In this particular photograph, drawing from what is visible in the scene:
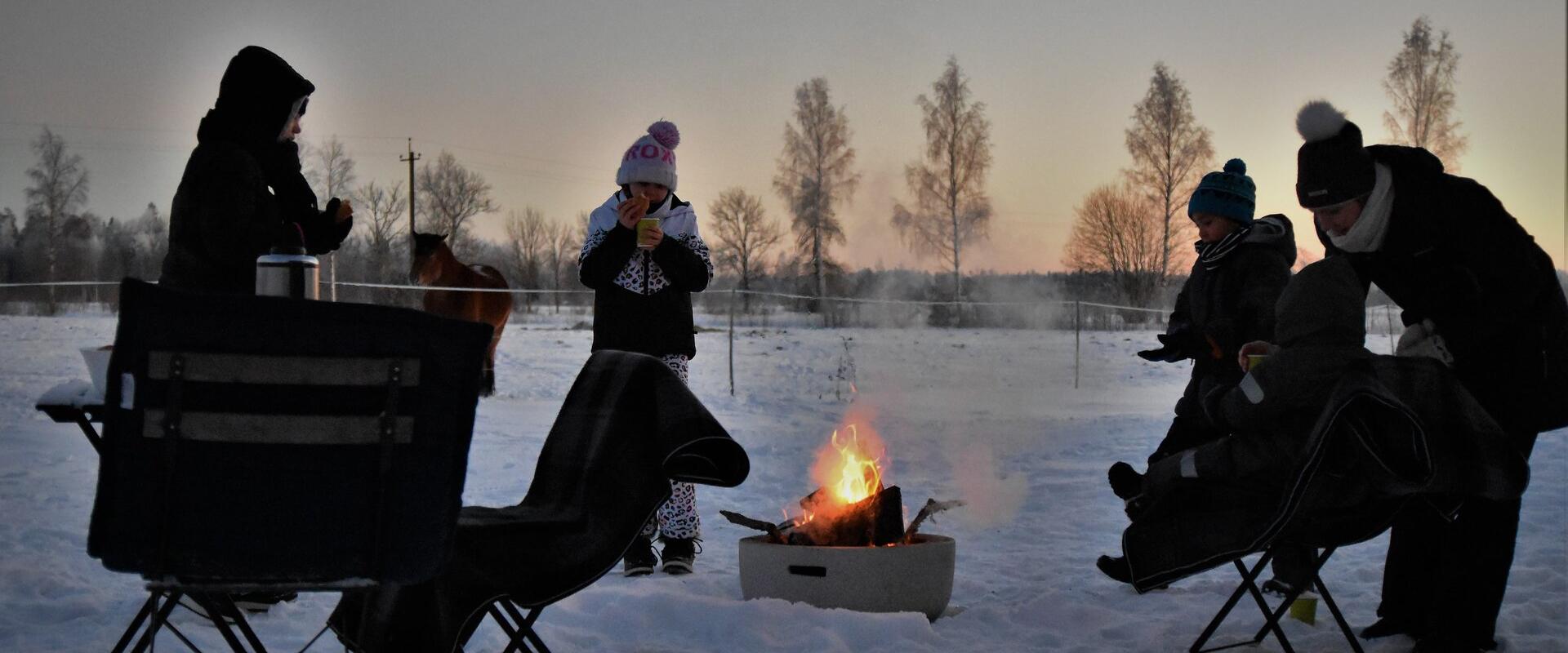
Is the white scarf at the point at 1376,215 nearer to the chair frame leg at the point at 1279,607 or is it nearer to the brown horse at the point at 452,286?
the chair frame leg at the point at 1279,607

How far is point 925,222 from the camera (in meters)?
33.1

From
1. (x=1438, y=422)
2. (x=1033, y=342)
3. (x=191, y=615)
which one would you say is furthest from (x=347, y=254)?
(x=1438, y=422)

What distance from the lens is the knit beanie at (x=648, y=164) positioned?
4.89 metres

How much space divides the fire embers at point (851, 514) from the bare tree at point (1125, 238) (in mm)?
25635

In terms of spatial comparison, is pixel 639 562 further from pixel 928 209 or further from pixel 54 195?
pixel 928 209

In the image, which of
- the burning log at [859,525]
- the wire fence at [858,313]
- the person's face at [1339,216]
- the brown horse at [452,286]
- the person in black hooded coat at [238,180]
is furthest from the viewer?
the wire fence at [858,313]

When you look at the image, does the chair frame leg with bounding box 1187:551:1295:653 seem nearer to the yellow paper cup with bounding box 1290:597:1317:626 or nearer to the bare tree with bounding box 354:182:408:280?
the yellow paper cup with bounding box 1290:597:1317:626

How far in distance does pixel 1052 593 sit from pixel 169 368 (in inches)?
128

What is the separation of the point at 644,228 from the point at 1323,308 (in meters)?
2.41

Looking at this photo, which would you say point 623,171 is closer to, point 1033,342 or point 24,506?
point 24,506

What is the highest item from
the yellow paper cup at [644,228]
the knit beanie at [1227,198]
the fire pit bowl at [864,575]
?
the knit beanie at [1227,198]

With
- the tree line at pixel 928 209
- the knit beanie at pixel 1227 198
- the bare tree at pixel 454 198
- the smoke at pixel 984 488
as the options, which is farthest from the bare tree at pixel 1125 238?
the knit beanie at pixel 1227 198

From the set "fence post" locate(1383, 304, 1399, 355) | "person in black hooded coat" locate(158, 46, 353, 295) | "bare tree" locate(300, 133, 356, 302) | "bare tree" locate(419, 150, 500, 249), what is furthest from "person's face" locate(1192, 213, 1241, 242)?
"bare tree" locate(419, 150, 500, 249)

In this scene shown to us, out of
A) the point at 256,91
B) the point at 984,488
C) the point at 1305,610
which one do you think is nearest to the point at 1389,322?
the point at 984,488
